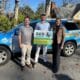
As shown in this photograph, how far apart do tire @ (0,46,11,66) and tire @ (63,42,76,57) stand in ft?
8.12

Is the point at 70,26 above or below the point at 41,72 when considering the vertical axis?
above

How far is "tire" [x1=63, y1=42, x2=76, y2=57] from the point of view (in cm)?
1127

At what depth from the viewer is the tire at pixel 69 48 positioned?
37.0 ft

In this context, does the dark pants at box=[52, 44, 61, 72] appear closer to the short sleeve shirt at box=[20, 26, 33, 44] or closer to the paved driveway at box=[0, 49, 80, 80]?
the paved driveway at box=[0, 49, 80, 80]

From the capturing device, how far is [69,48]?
11352 mm

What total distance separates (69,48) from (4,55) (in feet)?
9.34

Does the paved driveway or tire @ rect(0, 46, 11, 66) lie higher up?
tire @ rect(0, 46, 11, 66)

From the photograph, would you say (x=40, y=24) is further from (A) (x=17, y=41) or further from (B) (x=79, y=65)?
(B) (x=79, y=65)

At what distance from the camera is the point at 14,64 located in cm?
1021

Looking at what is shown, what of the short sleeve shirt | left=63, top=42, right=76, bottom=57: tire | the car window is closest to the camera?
the short sleeve shirt

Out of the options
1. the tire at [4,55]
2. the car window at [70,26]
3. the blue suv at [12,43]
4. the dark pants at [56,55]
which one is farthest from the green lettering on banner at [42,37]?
the car window at [70,26]

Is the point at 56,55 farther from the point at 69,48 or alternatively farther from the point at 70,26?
the point at 70,26

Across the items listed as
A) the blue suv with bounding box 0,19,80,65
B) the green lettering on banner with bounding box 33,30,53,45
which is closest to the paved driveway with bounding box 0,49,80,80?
the blue suv with bounding box 0,19,80,65

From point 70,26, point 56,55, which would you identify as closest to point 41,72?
point 56,55
